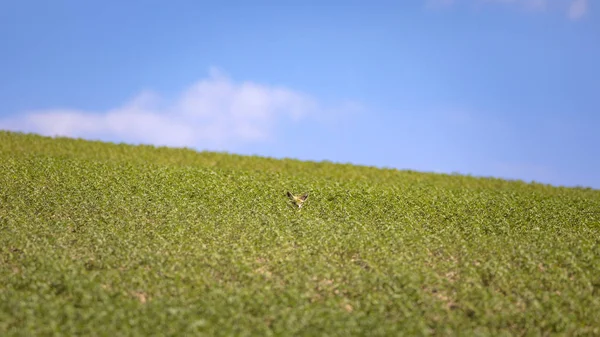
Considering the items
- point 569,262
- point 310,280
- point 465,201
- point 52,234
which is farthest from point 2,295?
point 465,201

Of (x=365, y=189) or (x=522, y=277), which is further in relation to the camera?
(x=365, y=189)

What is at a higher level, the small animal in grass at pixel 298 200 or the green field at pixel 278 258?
the small animal in grass at pixel 298 200

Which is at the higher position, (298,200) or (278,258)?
(298,200)

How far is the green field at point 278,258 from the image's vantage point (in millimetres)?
12852

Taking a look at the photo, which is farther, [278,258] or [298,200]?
[298,200]

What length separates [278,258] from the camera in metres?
16.4

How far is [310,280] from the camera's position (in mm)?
14930

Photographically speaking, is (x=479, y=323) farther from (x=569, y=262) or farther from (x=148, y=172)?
(x=148, y=172)

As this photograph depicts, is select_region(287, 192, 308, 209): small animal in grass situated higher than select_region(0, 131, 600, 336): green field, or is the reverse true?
select_region(287, 192, 308, 209): small animal in grass

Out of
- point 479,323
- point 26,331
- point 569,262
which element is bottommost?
point 26,331

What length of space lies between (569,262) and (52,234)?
1493cm

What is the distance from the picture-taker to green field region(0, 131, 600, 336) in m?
12.9

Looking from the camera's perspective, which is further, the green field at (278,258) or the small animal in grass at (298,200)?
the small animal in grass at (298,200)

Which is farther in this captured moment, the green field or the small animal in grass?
the small animal in grass
